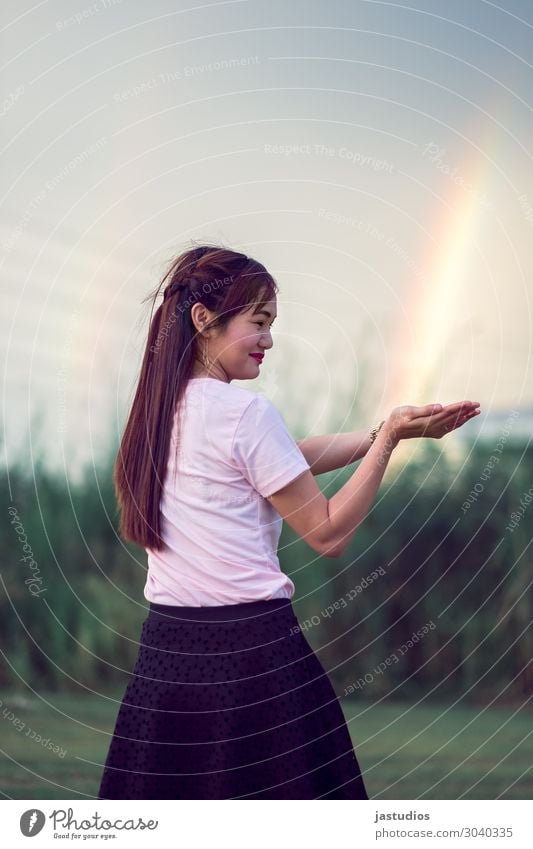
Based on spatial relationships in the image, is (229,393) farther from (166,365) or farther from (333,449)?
(333,449)

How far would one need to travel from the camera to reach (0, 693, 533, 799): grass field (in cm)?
366

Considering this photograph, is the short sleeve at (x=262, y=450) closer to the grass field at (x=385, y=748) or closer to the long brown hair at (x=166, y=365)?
the long brown hair at (x=166, y=365)

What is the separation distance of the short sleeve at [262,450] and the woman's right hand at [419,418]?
0.65 ft

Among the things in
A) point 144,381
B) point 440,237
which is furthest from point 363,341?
point 144,381

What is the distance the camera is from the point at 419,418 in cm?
233

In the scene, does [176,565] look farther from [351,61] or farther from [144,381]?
[351,61]

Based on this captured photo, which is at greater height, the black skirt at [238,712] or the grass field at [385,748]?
the black skirt at [238,712]

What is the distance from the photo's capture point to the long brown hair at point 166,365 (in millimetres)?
2373

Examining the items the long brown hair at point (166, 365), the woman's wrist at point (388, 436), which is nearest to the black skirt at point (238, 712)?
the long brown hair at point (166, 365)

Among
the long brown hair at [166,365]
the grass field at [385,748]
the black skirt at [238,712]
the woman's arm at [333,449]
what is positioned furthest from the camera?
the grass field at [385,748]

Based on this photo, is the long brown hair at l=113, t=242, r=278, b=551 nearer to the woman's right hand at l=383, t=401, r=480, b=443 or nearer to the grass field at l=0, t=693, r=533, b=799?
the woman's right hand at l=383, t=401, r=480, b=443

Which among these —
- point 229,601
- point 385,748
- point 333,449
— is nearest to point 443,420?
point 333,449

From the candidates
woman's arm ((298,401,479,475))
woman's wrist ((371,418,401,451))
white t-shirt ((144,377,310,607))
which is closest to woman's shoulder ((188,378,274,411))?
white t-shirt ((144,377,310,607))

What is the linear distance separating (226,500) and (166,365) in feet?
1.02
